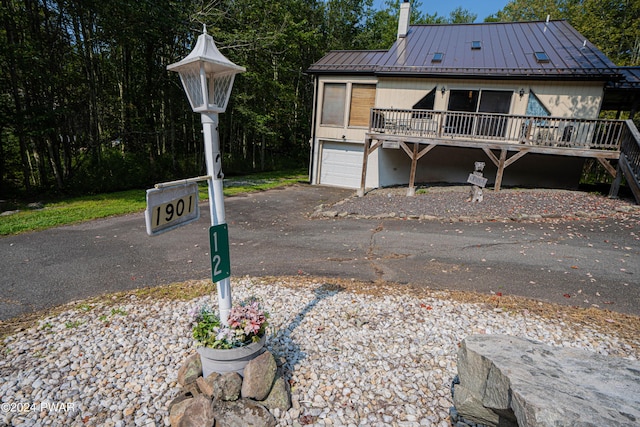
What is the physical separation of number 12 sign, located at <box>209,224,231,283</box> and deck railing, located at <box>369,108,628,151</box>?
33.4 feet

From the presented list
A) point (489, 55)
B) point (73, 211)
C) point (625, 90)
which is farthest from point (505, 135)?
point (73, 211)

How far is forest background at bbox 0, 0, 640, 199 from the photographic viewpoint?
1003 cm

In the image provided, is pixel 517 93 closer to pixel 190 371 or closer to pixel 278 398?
pixel 278 398

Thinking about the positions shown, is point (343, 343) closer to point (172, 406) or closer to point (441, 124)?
point (172, 406)

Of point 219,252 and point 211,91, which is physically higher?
point 211,91

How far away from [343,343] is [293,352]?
0.55 meters

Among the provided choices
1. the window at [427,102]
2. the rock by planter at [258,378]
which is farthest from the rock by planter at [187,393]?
the window at [427,102]

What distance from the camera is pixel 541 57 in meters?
12.1

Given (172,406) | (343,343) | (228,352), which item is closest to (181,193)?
(228,352)

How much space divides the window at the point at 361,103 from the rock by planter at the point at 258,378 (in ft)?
42.9

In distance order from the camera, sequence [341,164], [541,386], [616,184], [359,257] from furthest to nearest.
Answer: [341,164], [616,184], [359,257], [541,386]

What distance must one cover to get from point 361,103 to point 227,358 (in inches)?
534

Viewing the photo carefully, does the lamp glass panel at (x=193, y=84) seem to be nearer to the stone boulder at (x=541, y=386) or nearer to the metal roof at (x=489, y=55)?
the stone boulder at (x=541, y=386)

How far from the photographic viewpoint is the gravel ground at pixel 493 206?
8109 mm
